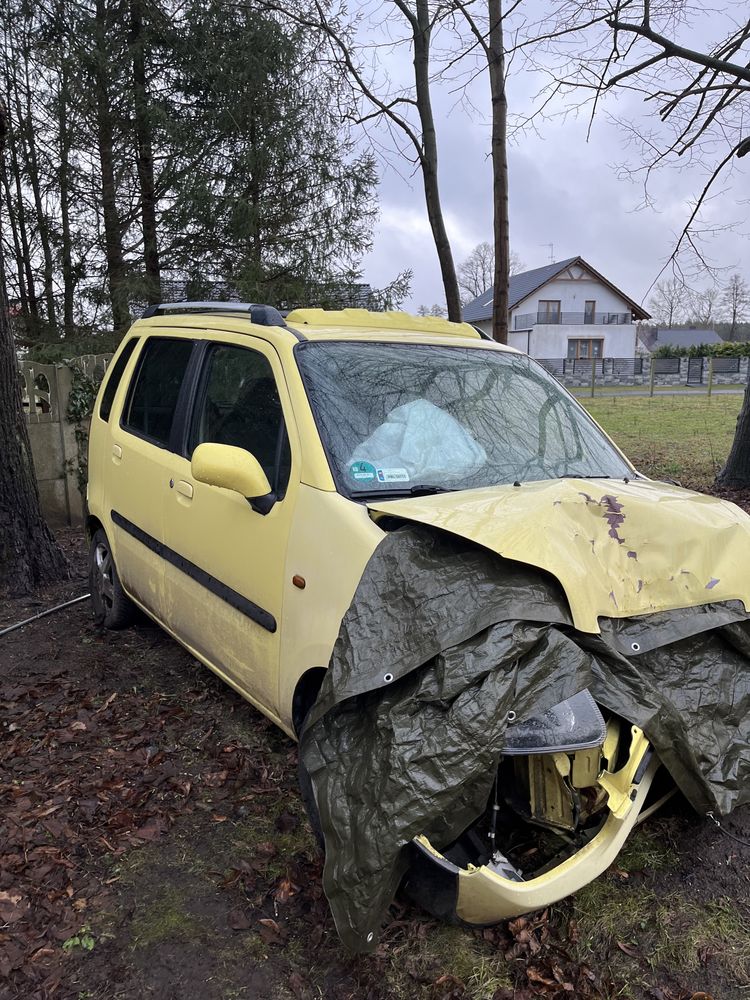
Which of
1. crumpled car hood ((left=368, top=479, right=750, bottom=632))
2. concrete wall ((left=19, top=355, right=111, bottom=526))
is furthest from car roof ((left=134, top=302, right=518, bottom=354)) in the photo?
concrete wall ((left=19, top=355, right=111, bottom=526))

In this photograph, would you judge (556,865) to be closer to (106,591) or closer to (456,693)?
(456,693)

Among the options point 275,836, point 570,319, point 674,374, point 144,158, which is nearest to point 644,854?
point 275,836

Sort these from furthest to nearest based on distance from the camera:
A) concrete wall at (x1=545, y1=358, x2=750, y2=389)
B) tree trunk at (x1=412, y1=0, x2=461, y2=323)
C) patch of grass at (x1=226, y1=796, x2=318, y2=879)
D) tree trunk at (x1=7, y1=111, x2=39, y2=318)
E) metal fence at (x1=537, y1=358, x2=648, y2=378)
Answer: metal fence at (x1=537, y1=358, x2=648, y2=378)
concrete wall at (x1=545, y1=358, x2=750, y2=389)
tree trunk at (x1=7, y1=111, x2=39, y2=318)
tree trunk at (x1=412, y1=0, x2=461, y2=323)
patch of grass at (x1=226, y1=796, x2=318, y2=879)

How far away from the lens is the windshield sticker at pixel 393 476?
2965 millimetres

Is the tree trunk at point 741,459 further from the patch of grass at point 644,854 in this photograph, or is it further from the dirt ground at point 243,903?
the patch of grass at point 644,854

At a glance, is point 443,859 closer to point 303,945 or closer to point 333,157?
point 303,945

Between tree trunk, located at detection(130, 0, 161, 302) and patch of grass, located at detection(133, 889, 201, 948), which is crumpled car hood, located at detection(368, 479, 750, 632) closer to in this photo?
patch of grass, located at detection(133, 889, 201, 948)

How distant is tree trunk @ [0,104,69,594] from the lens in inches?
225

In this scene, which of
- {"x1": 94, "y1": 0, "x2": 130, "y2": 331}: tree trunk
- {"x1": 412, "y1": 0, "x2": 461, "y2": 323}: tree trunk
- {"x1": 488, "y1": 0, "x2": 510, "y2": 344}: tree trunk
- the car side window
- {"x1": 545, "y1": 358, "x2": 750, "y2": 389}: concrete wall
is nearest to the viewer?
the car side window

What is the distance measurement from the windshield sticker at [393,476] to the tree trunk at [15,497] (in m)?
3.88

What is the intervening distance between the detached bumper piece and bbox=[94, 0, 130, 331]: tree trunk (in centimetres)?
1040

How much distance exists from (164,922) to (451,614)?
148cm

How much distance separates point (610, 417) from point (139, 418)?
17769 millimetres

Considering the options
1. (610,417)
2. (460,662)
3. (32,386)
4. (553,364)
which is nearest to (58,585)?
(32,386)
